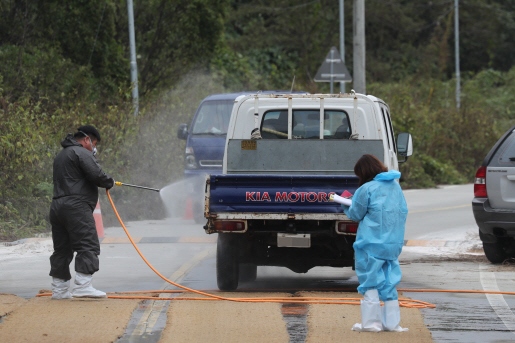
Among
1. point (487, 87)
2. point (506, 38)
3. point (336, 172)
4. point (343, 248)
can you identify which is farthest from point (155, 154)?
point (506, 38)

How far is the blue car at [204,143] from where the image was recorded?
13.7 m

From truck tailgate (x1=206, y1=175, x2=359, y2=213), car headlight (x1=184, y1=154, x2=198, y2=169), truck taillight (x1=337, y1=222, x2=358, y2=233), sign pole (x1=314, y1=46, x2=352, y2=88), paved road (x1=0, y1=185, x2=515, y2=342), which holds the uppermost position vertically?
sign pole (x1=314, y1=46, x2=352, y2=88)

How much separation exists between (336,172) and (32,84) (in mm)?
10298

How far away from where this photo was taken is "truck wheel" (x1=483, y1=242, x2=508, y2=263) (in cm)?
931

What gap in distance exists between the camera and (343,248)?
7.34m

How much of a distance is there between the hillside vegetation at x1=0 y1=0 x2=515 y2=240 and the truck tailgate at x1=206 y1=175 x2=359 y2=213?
5607 millimetres

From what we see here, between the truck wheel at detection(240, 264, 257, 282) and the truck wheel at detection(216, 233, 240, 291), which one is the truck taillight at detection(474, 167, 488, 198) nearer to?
the truck wheel at detection(240, 264, 257, 282)

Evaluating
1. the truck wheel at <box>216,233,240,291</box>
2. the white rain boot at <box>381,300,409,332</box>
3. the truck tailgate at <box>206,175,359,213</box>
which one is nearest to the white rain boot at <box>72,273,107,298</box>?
the truck wheel at <box>216,233,240,291</box>

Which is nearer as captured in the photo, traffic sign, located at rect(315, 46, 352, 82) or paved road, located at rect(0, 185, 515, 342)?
paved road, located at rect(0, 185, 515, 342)

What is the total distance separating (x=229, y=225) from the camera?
7.10 m

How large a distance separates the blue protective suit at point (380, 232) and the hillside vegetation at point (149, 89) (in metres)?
7.33

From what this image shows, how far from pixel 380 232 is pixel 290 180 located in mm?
1564

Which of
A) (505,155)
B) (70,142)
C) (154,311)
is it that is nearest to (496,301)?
(505,155)

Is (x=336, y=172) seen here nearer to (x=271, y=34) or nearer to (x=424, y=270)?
(x=424, y=270)
